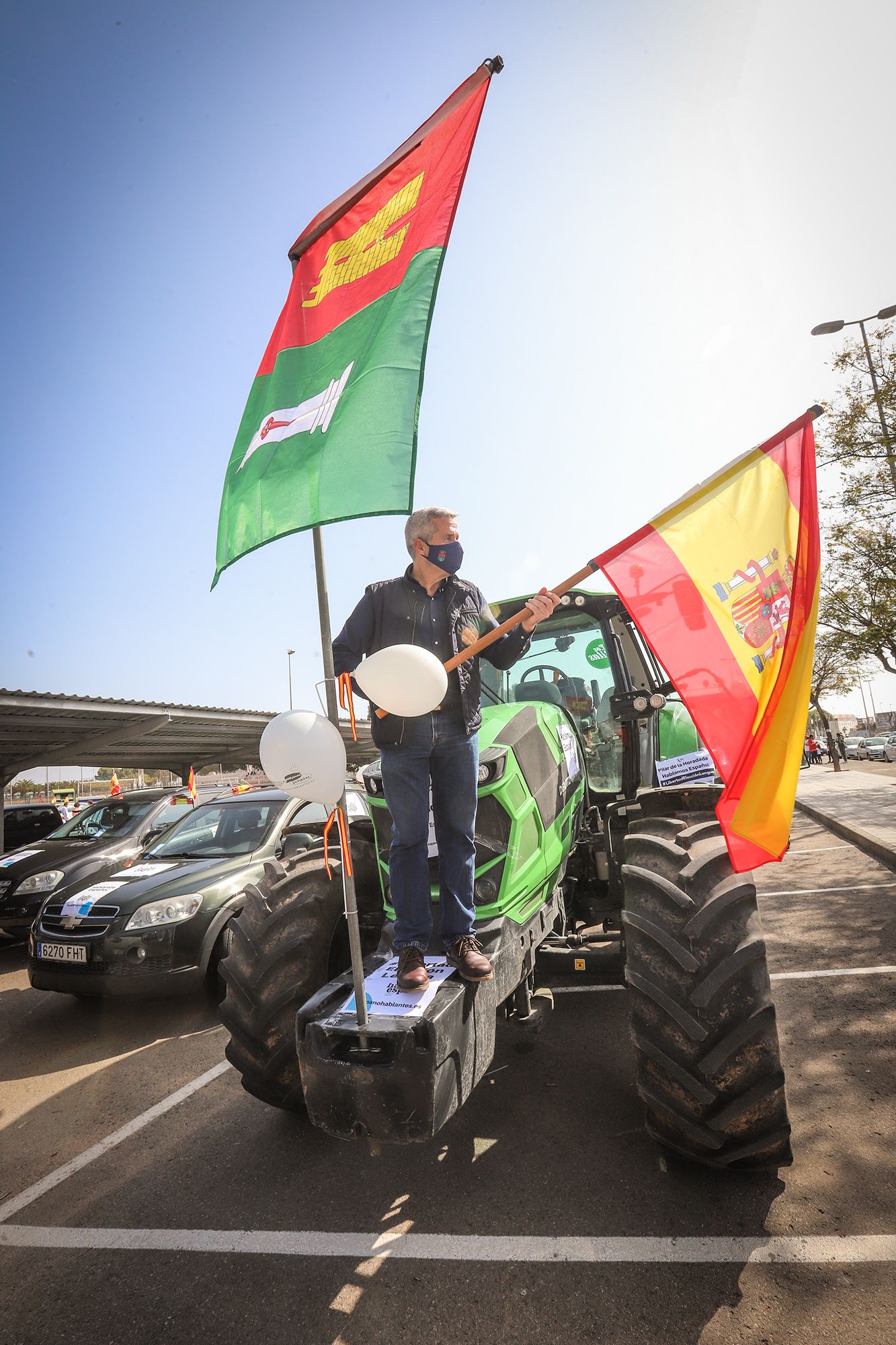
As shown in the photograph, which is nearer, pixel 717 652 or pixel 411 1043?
pixel 411 1043

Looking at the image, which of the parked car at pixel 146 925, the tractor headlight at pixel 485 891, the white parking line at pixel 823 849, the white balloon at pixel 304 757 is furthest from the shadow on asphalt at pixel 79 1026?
the white parking line at pixel 823 849

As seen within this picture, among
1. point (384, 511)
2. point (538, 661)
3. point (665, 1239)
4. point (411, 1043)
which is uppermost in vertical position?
point (384, 511)

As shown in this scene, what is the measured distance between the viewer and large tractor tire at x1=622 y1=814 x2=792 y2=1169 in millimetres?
2398

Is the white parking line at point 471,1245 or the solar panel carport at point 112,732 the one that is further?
the solar panel carport at point 112,732

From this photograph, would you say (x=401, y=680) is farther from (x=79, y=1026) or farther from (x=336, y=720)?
(x=79, y=1026)

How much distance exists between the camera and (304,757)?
7.09ft

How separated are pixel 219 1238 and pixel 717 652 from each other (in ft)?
9.41

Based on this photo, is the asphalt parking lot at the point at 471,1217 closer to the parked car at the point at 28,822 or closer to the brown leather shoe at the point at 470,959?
the brown leather shoe at the point at 470,959

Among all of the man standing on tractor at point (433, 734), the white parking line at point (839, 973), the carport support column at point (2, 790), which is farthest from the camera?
the carport support column at point (2, 790)

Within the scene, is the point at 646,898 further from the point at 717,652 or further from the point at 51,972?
the point at 51,972

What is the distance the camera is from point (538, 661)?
4438mm

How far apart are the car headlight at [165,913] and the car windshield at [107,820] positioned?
3867 millimetres

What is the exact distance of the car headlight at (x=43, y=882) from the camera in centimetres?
755

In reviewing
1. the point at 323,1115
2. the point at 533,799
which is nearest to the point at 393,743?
the point at 533,799
